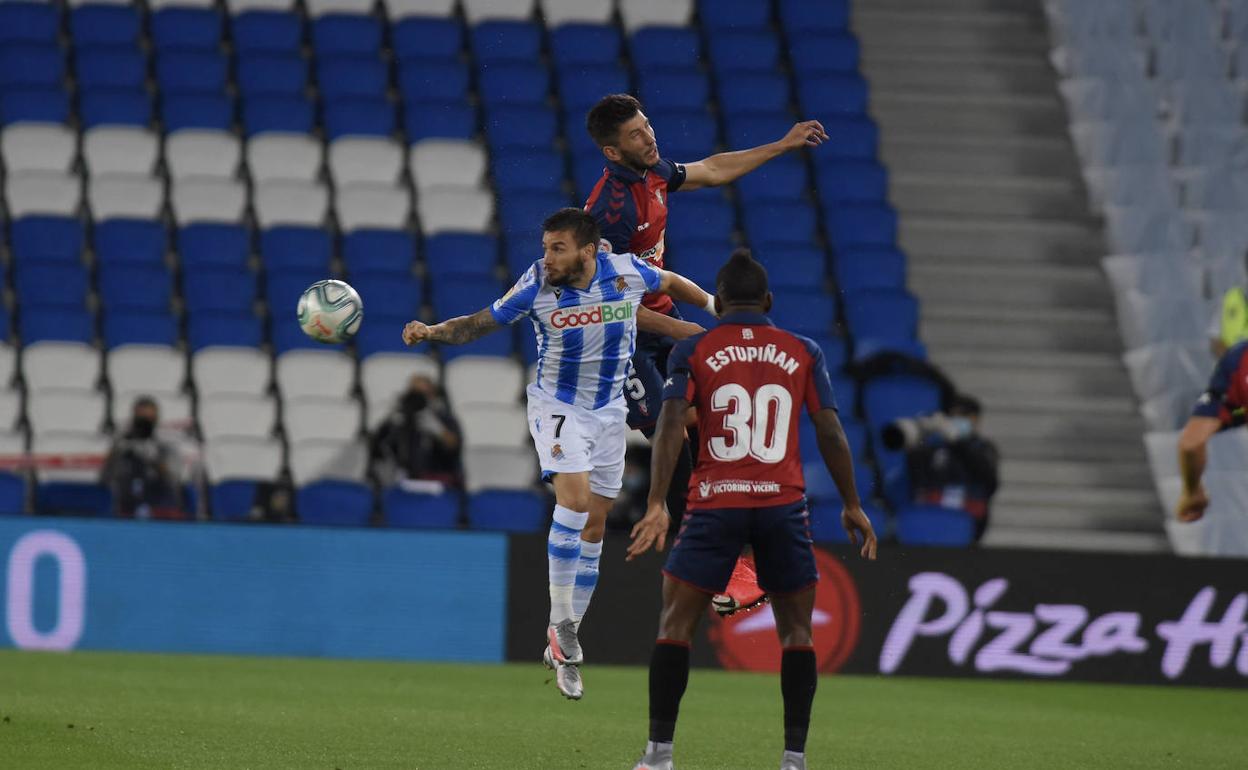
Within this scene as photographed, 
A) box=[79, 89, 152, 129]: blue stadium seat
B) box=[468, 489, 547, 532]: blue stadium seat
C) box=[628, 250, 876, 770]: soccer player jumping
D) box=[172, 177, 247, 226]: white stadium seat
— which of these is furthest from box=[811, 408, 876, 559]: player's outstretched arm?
box=[79, 89, 152, 129]: blue stadium seat

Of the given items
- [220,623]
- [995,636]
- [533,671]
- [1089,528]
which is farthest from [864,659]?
[220,623]

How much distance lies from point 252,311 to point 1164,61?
993 centimetres

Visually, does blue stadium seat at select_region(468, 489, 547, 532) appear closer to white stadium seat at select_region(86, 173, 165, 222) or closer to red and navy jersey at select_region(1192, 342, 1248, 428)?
white stadium seat at select_region(86, 173, 165, 222)

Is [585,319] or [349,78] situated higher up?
[349,78]

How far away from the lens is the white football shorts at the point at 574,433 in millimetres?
9031

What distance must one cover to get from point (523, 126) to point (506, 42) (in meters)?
1.33

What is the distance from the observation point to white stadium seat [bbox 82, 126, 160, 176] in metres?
18.2

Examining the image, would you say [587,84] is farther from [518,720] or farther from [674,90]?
[518,720]

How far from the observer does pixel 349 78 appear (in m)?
19.1

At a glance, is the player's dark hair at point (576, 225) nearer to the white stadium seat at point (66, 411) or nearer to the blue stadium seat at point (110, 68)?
the white stadium seat at point (66, 411)

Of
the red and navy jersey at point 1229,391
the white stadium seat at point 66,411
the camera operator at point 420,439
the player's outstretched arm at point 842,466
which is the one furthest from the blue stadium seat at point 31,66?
the player's outstretched arm at point 842,466

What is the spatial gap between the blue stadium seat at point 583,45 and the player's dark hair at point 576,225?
35.5ft

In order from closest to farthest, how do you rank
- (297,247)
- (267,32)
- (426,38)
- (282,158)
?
(297,247) < (282,158) < (267,32) < (426,38)

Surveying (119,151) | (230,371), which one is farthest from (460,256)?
(119,151)
